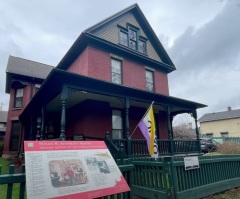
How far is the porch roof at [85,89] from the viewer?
8570mm

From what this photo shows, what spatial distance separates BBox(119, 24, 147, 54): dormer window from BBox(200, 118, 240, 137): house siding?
117 feet

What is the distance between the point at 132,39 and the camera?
16.1 metres

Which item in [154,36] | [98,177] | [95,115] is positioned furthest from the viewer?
[154,36]

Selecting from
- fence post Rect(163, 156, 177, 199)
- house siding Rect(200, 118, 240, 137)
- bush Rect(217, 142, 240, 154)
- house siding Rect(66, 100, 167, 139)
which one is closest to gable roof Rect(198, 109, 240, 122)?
house siding Rect(200, 118, 240, 137)

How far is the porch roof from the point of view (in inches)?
337

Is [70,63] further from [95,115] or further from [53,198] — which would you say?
[53,198]

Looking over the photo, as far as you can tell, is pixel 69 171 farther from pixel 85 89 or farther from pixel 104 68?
pixel 104 68

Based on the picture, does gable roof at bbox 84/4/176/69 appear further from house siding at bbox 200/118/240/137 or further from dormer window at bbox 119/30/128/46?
house siding at bbox 200/118/240/137

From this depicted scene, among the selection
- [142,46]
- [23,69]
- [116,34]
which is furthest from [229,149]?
[23,69]

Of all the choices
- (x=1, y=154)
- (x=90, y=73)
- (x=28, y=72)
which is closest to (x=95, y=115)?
(x=90, y=73)

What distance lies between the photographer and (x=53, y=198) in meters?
2.82

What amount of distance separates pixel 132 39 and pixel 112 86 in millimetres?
7404

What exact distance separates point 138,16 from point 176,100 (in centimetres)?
827

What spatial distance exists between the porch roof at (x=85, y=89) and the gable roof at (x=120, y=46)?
4298 millimetres
